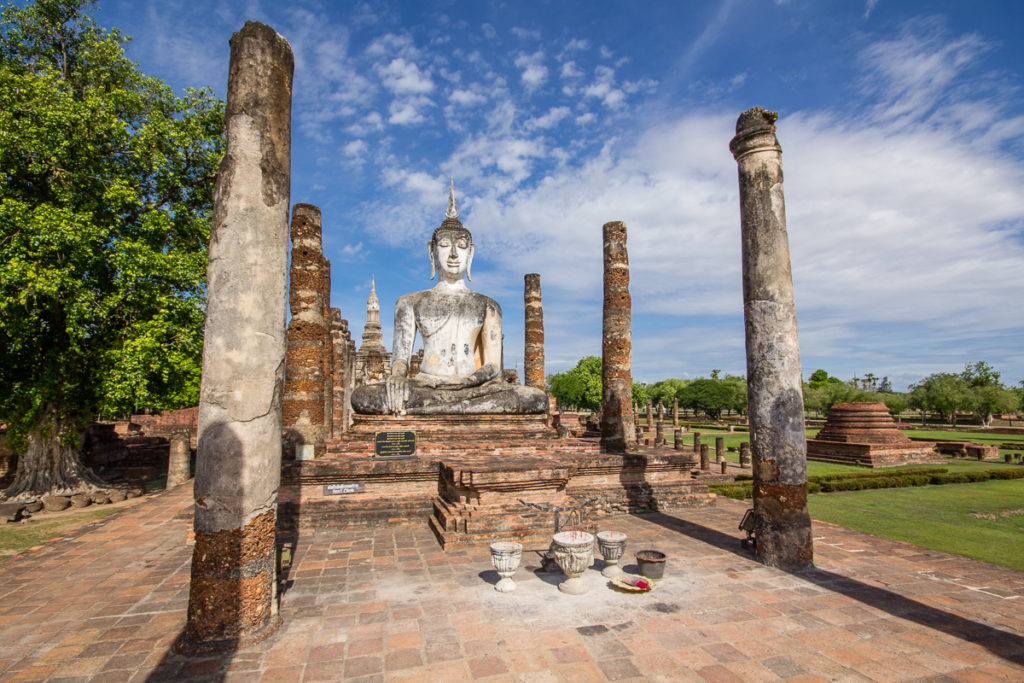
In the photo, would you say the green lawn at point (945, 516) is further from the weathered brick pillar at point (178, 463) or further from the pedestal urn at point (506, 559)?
the weathered brick pillar at point (178, 463)

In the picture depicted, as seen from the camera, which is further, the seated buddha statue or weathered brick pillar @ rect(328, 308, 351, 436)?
weathered brick pillar @ rect(328, 308, 351, 436)

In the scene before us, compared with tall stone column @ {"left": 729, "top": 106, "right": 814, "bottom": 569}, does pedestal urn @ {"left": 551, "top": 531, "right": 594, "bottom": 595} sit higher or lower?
lower

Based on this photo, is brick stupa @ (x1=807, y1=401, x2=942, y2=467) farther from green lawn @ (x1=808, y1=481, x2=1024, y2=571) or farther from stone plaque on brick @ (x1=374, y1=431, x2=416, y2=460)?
stone plaque on brick @ (x1=374, y1=431, x2=416, y2=460)

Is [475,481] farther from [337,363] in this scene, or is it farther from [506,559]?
[337,363]

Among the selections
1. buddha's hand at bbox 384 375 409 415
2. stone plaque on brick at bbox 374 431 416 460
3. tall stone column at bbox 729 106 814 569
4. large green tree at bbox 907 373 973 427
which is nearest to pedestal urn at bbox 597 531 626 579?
tall stone column at bbox 729 106 814 569

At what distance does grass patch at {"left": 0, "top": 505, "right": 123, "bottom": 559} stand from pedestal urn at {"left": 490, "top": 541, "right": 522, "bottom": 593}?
754 centimetres

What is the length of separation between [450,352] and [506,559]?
642cm

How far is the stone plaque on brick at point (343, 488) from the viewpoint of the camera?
7.82m

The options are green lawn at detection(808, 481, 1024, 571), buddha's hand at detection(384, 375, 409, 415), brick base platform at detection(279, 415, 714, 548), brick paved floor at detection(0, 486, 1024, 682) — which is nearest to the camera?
brick paved floor at detection(0, 486, 1024, 682)

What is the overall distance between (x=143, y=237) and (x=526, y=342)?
10.8 metres

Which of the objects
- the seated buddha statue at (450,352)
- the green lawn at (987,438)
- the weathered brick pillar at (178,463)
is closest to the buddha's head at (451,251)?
the seated buddha statue at (450,352)

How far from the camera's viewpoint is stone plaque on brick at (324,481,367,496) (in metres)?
7.82

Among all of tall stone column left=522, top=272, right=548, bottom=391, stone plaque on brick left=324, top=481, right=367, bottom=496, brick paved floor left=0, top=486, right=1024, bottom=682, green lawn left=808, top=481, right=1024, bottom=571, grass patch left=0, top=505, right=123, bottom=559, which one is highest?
tall stone column left=522, top=272, right=548, bottom=391

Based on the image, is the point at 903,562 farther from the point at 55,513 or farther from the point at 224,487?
the point at 55,513
